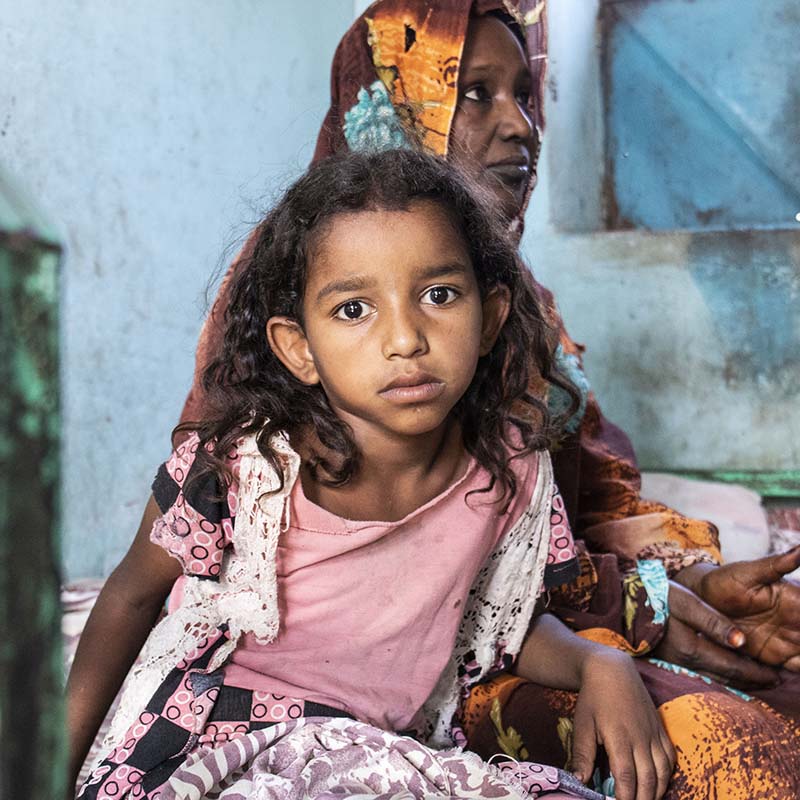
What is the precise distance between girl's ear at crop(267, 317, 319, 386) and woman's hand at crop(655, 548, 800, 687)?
0.72 meters

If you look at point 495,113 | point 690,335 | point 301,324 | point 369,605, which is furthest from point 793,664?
point 690,335

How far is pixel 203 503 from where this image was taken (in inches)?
50.1

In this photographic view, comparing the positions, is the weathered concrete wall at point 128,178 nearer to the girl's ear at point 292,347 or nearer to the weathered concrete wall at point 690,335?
the weathered concrete wall at point 690,335

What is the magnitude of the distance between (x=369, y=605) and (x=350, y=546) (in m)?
0.10

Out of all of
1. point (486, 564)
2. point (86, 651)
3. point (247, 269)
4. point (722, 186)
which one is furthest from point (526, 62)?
point (722, 186)

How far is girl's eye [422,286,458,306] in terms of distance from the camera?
4.09 feet

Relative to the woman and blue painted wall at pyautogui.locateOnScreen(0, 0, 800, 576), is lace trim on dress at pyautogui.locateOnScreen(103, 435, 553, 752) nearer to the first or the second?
the woman

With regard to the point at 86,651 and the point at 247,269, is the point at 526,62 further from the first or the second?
the point at 86,651

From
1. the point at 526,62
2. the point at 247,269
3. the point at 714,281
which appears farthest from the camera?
the point at 714,281

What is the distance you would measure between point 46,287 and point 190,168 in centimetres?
303

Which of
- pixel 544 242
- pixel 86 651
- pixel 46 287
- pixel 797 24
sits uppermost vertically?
pixel 797 24

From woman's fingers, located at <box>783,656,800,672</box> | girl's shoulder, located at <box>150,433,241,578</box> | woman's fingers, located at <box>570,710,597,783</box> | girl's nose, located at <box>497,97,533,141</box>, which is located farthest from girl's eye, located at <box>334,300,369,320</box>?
woman's fingers, located at <box>783,656,800,672</box>

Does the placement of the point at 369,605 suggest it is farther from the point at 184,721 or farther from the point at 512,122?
the point at 512,122

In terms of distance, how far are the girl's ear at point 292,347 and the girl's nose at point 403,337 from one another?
0.63 feet
